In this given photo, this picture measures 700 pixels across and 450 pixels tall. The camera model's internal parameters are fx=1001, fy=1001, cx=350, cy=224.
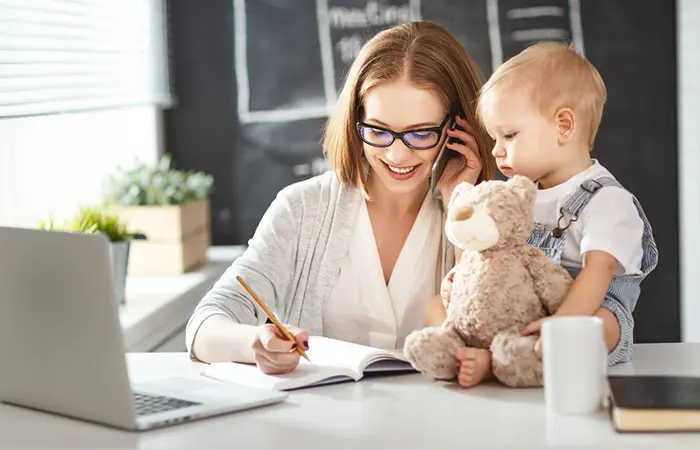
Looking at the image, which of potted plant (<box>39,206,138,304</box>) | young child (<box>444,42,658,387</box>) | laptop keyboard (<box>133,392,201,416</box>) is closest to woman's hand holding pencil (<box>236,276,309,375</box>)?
laptop keyboard (<box>133,392,201,416</box>)

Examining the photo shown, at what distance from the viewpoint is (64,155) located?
10.5 feet

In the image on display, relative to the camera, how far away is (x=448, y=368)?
4.64ft

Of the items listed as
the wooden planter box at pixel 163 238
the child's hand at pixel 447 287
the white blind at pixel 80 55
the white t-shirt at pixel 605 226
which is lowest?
the wooden planter box at pixel 163 238

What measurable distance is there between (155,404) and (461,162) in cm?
86

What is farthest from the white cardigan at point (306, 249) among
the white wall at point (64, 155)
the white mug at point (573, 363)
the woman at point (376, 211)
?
the white wall at point (64, 155)

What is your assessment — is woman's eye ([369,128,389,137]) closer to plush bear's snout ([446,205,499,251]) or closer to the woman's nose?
the woman's nose

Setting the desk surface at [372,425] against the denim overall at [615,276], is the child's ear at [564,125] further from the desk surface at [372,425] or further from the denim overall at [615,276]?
the desk surface at [372,425]

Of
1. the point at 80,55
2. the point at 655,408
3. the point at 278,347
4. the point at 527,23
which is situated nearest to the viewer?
the point at 655,408

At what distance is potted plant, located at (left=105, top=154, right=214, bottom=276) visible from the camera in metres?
3.19

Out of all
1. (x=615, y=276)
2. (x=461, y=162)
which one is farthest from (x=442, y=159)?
(x=615, y=276)

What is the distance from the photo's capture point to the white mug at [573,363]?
1.21 meters

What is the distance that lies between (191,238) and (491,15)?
137 cm

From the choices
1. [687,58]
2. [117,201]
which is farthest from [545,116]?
[687,58]

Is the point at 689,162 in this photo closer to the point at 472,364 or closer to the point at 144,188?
the point at 144,188
